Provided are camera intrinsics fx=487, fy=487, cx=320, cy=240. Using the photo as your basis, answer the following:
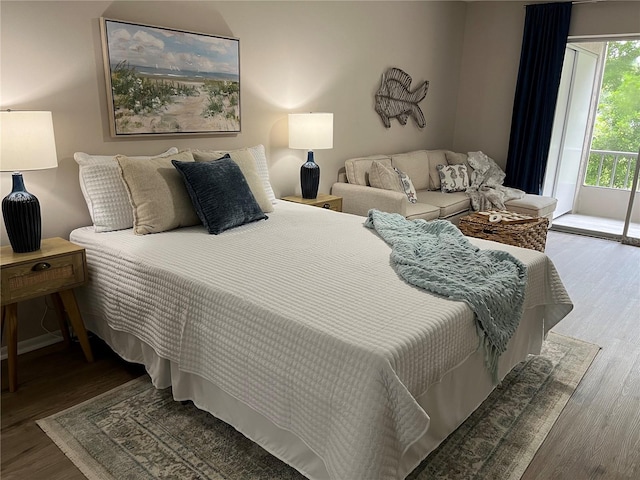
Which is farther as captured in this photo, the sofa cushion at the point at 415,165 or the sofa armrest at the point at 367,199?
the sofa cushion at the point at 415,165

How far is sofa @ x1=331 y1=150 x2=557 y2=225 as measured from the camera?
418cm

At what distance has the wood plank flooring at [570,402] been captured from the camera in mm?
1859

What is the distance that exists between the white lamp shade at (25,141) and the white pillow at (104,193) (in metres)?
0.32

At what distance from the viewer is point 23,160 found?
2.16m

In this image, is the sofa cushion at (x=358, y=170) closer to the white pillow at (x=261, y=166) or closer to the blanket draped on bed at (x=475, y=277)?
the white pillow at (x=261, y=166)

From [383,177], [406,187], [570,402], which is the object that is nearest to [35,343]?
[570,402]

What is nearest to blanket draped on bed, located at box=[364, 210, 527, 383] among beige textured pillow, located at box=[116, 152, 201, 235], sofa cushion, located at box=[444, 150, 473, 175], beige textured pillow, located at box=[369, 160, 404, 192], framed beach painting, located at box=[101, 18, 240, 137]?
beige textured pillow, located at box=[116, 152, 201, 235]

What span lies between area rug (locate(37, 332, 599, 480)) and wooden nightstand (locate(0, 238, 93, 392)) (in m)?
0.43

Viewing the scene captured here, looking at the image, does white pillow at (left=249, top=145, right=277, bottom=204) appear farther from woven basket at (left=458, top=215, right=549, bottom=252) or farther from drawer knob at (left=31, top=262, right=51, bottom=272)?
woven basket at (left=458, top=215, right=549, bottom=252)

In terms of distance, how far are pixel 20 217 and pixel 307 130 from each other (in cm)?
208

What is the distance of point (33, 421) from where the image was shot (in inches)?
81.7

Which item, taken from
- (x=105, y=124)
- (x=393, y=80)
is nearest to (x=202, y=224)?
(x=105, y=124)

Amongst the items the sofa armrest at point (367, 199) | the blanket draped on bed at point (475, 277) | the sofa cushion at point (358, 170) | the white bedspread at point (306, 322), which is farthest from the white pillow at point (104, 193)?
the sofa cushion at point (358, 170)

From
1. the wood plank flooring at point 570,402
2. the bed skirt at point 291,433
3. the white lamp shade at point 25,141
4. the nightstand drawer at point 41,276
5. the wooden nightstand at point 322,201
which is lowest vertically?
the wood plank flooring at point 570,402
